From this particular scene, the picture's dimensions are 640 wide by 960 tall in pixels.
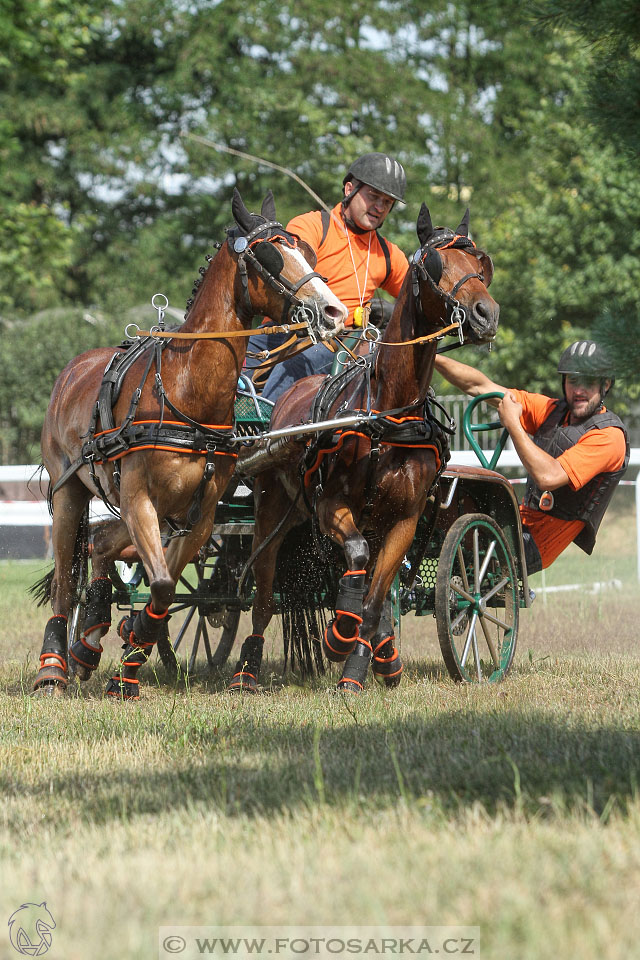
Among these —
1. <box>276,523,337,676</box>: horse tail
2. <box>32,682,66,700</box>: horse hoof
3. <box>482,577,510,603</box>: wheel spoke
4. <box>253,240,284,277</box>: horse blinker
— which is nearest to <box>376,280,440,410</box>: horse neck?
<box>253,240,284,277</box>: horse blinker

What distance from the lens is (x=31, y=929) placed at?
2709 mm

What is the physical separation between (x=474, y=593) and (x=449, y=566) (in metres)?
0.42

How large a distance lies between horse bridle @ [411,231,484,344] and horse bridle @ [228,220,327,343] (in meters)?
0.53

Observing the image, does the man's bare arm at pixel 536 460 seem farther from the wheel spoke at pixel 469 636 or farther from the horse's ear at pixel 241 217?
the horse's ear at pixel 241 217

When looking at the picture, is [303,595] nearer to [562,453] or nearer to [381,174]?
[562,453]

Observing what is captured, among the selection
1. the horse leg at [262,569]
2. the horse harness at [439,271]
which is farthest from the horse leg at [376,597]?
the horse harness at [439,271]

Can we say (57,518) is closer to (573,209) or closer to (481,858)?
(481,858)

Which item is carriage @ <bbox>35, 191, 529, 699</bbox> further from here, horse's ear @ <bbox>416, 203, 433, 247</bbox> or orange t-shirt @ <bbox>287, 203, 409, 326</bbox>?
orange t-shirt @ <bbox>287, 203, 409, 326</bbox>

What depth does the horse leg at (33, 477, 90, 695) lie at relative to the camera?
21.7 ft

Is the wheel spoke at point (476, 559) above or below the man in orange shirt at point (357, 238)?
below

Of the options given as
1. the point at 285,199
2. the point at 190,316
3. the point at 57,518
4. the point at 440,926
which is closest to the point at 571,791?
the point at 440,926

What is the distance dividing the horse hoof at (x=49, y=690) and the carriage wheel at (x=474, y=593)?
6.70 feet

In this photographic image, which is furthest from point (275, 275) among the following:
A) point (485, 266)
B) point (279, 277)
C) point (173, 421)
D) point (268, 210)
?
point (485, 266)

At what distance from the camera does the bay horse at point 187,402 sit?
5.59 m
